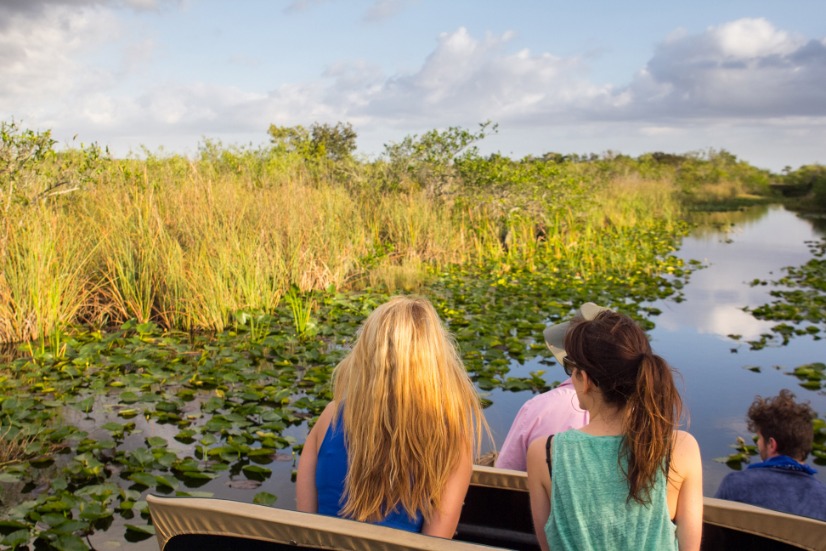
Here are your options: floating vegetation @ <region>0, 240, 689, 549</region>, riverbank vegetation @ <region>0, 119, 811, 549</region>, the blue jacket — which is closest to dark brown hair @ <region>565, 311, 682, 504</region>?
the blue jacket

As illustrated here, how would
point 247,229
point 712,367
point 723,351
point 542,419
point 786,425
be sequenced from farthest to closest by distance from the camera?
point 247,229
point 723,351
point 712,367
point 786,425
point 542,419

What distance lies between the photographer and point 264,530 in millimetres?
1772

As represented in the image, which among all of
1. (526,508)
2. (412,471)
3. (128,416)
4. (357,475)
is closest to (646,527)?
(526,508)

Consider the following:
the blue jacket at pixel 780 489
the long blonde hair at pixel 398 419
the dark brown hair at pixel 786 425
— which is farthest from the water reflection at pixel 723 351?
the long blonde hair at pixel 398 419

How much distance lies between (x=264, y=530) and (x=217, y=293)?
229 inches

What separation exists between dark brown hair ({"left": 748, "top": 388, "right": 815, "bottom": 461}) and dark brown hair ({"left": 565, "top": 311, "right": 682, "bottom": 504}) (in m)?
1.28

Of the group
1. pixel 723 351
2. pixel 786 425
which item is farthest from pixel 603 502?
pixel 723 351

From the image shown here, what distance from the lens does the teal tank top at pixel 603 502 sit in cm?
203

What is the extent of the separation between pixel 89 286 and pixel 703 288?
8470mm

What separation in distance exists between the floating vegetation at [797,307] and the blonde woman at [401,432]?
6.31 meters

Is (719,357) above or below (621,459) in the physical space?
below

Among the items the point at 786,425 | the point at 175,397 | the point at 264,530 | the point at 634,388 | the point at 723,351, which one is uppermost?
the point at 634,388

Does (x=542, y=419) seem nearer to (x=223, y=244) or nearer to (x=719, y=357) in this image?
(x=719, y=357)

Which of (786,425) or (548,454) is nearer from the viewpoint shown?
(548,454)
